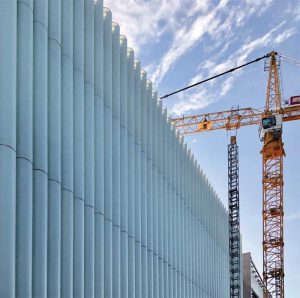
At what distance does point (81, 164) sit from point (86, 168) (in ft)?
2.13

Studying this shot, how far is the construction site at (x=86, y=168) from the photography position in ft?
51.8

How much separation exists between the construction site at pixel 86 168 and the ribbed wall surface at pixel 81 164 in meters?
0.04

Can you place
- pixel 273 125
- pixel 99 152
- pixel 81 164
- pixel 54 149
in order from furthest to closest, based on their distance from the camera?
1. pixel 273 125
2. pixel 99 152
3. pixel 81 164
4. pixel 54 149

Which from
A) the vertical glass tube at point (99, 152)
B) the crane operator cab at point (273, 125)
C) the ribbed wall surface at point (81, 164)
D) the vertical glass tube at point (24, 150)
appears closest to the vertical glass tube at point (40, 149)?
the ribbed wall surface at point (81, 164)

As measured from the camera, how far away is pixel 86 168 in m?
20.2

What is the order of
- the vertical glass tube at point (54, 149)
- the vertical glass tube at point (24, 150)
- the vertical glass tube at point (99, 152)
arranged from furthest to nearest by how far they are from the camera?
the vertical glass tube at point (99, 152) → the vertical glass tube at point (54, 149) → the vertical glass tube at point (24, 150)

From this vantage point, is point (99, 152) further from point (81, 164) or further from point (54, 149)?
point (54, 149)

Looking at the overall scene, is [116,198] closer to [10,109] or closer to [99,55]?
[99,55]

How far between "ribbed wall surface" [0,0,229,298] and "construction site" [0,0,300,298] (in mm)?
36

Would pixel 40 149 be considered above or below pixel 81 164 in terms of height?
below

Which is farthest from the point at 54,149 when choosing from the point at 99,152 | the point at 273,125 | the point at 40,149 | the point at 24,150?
the point at 273,125

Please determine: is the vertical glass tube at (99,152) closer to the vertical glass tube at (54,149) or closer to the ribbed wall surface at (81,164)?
the ribbed wall surface at (81,164)

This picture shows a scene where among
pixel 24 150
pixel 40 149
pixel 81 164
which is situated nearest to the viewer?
pixel 24 150

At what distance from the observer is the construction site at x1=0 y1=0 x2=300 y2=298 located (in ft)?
51.8
